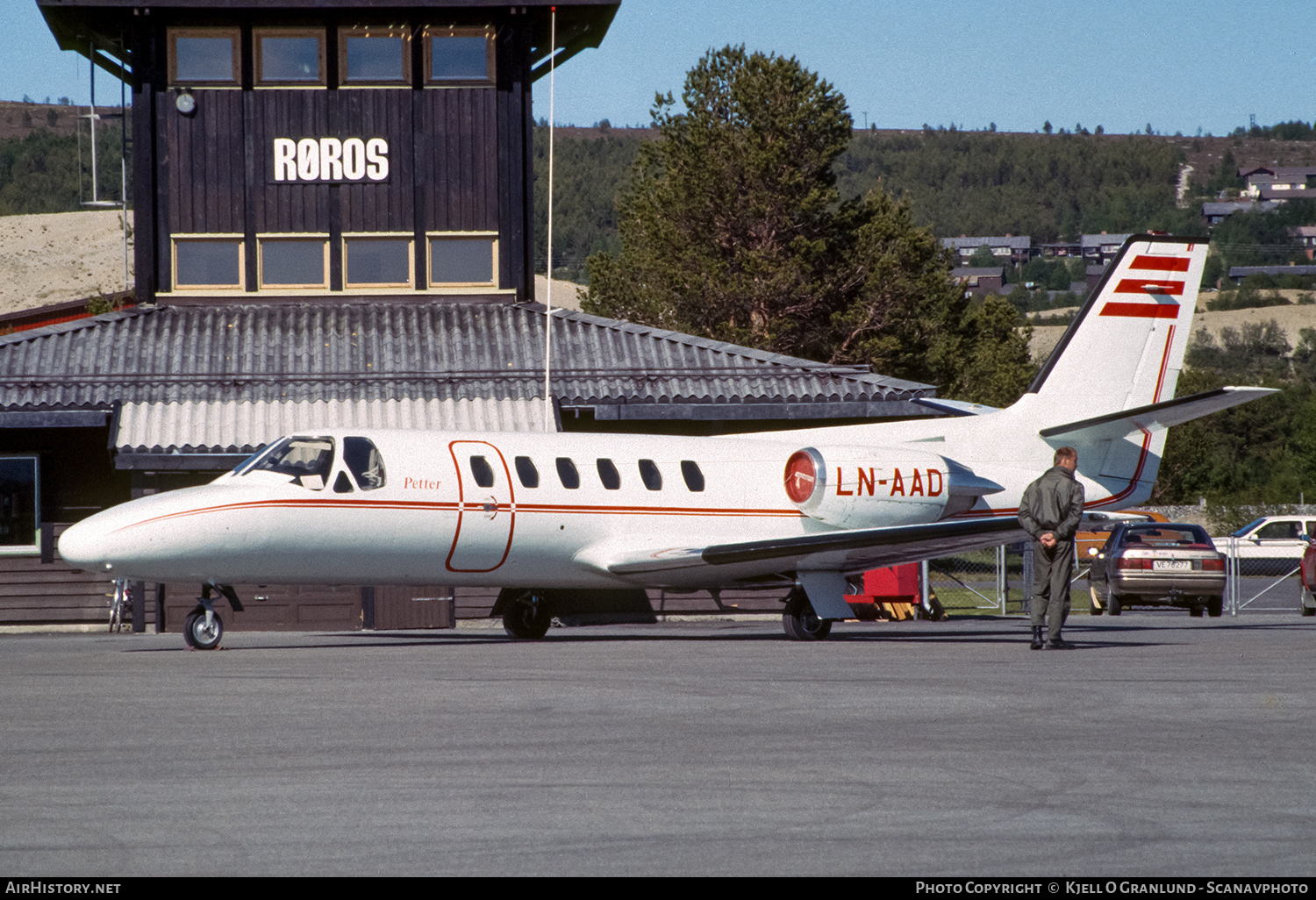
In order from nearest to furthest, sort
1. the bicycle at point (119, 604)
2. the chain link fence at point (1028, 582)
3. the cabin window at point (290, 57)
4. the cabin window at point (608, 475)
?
the cabin window at point (608, 475) → the bicycle at point (119, 604) → the cabin window at point (290, 57) → the chain link fence at point (1028, 582)

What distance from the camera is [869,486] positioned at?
20.1m

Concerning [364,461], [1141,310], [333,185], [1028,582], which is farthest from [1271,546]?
[364,461]

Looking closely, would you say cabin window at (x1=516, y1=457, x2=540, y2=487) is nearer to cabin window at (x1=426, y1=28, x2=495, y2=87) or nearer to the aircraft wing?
the aircraft wing

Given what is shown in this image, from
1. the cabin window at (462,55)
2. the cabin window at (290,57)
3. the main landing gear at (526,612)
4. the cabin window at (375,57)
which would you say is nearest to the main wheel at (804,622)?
the main landing gear at (526,612)

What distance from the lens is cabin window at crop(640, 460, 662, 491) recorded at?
19.7 meters

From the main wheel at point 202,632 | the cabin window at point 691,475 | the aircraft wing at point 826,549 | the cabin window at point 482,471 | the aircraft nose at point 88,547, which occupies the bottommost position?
the main wheel at point 202,632

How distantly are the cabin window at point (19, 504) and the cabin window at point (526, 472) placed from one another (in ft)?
36.8

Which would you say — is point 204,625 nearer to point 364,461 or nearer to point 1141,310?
point 364,461

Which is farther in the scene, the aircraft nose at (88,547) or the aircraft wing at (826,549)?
the aircraft wing at (826,549)

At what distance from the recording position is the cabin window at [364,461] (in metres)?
17.6

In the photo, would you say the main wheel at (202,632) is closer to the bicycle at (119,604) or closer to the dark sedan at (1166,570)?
the bicycle at (119,604)

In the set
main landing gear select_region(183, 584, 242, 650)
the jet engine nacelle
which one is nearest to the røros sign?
the jet engine nacelle
